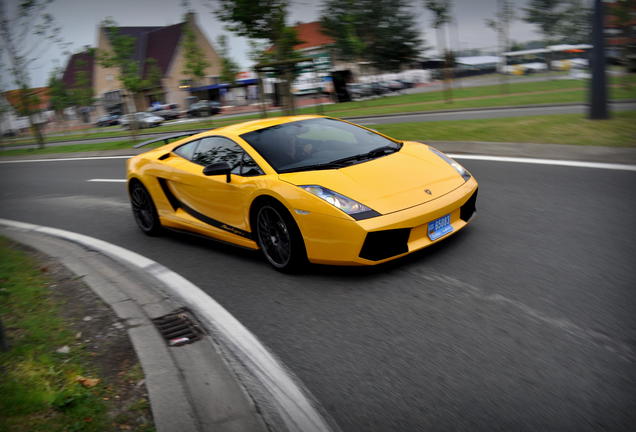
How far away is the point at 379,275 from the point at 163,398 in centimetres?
215

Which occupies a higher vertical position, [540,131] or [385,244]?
[540,131]

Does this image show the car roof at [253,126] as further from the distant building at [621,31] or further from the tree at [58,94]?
the tree at [58,94]

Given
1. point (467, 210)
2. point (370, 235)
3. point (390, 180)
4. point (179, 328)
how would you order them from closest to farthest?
point (179, 328) < point (370, 235) < point (390, 180) < point (467, 210)

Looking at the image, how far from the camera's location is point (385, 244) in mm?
4496

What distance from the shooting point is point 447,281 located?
4.36m

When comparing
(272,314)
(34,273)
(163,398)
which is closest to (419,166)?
(272,314)

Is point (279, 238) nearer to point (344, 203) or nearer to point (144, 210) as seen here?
point (344, 203)

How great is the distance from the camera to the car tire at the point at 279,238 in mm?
4836

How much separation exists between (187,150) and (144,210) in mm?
1297

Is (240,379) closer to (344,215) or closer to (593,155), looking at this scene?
(344,215)

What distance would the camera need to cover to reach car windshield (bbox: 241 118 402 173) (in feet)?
17.2

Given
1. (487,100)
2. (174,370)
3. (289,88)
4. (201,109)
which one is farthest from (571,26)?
(174,370)

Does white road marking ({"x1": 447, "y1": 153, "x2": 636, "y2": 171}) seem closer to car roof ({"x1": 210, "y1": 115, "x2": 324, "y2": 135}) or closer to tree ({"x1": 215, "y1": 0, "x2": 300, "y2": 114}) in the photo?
car roof ({"x1": 210, "y1": 115, "x2": 324, "y2": 135})

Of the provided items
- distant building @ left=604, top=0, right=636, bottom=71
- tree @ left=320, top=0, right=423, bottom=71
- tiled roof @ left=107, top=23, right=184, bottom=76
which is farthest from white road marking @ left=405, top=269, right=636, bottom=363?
tiled roof @ left=107, top=23, right=184, bottom=76
